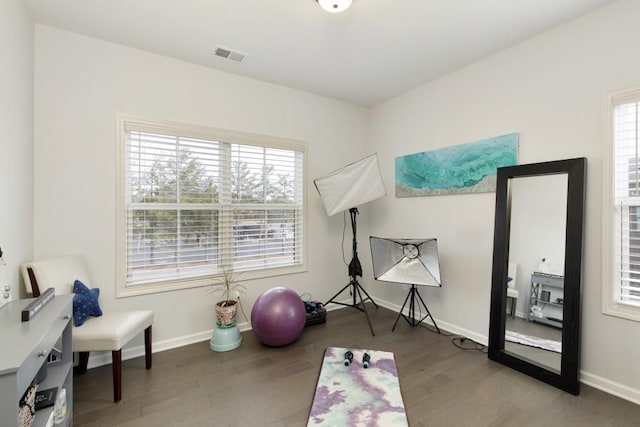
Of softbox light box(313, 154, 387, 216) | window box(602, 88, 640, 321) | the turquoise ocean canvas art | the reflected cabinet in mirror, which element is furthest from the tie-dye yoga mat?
the turquoise ocean canvas art

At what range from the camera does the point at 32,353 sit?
1.08 metres

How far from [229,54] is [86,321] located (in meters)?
2.50

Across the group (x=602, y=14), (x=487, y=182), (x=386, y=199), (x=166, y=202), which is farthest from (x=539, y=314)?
(x=166, y=202)

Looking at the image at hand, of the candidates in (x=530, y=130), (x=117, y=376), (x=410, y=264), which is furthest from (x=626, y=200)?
(x=117, y=376)

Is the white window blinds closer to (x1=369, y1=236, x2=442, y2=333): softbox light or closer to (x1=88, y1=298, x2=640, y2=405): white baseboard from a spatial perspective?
(x1=88, y1=298, x2=640, y2=405): white baseboard

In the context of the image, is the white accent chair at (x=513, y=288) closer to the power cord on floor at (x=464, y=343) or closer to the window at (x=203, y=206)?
the power cord on floor at (x=464, y=343)

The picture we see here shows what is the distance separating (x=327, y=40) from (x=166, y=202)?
6.81ft

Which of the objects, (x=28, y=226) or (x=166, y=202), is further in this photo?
(x=166, y=202)

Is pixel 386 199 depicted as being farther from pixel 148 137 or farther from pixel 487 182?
pixel 148 137

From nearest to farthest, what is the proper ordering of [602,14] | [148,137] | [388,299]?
[602,14] → [148,137] → [388,299]

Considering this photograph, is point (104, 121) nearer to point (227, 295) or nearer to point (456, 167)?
point (227, 295)

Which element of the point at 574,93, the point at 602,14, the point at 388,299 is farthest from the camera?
the point at 388,299

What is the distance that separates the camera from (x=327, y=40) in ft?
8.00

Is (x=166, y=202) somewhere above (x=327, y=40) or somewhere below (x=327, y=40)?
below
